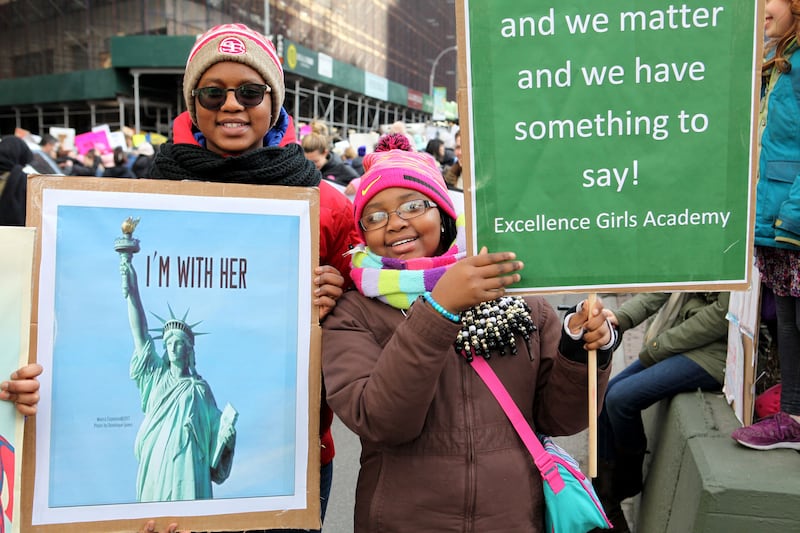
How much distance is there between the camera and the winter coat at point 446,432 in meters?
1.74

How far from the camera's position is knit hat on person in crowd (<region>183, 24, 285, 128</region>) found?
2004 millimetres

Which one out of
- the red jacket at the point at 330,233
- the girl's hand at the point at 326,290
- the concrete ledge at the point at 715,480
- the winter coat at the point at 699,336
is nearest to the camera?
the girl's hand at the point at 326,290

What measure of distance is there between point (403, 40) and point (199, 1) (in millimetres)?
31360

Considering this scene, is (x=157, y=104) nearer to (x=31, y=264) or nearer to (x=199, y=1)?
(x=199, y=1)

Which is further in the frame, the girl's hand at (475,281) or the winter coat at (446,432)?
the winter coat at (446,432)

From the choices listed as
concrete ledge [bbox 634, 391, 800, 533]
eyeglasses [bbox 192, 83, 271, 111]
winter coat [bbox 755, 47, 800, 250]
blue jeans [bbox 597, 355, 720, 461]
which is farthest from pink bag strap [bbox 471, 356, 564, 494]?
blue jeans [bbox 597, 355, 720, 461]

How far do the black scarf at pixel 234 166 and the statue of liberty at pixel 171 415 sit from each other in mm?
283

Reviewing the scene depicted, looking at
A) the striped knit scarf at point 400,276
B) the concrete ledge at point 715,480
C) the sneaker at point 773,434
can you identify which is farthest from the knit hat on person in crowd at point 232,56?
the sneaker at point 773,434

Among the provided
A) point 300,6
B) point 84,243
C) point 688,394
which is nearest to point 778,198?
point 688,394

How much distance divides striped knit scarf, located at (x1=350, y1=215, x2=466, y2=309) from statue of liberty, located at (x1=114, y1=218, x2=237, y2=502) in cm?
48

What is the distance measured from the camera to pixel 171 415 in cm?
180

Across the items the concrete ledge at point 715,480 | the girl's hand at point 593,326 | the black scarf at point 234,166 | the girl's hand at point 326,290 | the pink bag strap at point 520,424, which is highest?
the black scarf at point 234,166

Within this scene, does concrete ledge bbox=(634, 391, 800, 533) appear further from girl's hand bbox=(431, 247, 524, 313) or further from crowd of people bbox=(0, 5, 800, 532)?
girl's hand bbox=(431, 247, 524, 313)

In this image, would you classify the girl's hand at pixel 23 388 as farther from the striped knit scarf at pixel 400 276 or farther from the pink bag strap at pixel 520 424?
the pink bag strap at pixel 520 424
